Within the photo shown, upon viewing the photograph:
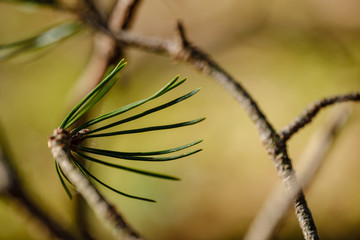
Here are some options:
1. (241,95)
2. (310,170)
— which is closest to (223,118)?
(310,170)

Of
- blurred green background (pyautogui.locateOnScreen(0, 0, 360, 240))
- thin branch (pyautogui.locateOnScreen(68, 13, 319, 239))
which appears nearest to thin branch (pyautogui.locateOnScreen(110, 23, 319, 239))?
thin branch (pyautogui.locateOnScreen(68, 13, 319, 239))

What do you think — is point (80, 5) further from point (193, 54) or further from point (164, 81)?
point (164, 81)

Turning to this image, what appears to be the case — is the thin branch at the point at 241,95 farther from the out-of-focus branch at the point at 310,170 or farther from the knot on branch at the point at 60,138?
the out-of-focus branch at the point at 310,170

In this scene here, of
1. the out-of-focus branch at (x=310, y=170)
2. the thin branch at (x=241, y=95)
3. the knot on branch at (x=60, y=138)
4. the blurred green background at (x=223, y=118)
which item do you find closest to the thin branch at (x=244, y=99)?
the thin branch at (x=241, y=95)

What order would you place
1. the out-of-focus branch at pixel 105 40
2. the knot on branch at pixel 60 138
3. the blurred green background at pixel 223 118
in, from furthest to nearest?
the blurred green background at pixel 223 118 → the out-of-focus branch at pixel 105 40 → the knot on branch at pixel 60 138

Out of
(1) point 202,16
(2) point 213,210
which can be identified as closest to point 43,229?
(2) point 213,210

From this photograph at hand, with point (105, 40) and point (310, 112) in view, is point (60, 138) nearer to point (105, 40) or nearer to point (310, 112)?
point (310, 112)
